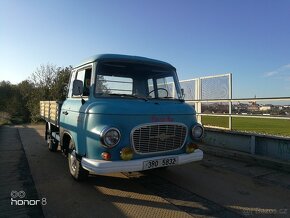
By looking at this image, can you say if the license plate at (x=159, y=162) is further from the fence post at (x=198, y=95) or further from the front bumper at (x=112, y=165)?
the fence post at (x=198, y=95)

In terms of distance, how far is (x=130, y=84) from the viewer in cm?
655

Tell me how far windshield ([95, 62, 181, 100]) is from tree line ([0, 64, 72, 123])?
64.3 feet

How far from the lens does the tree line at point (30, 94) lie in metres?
28.4

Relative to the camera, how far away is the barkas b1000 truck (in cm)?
502

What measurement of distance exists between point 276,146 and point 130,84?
406 centimetres

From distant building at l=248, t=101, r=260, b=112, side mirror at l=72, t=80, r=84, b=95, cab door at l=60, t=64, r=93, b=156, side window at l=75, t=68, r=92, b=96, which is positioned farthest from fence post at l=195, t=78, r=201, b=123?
side mirror at l=72, t=80, r=84, b=95

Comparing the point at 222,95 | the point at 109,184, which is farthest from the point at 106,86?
the point at 222,95

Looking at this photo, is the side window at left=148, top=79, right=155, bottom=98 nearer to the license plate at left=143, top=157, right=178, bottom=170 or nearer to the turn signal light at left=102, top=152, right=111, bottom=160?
the license plate at left=143, top=157, right=178, bottom=170

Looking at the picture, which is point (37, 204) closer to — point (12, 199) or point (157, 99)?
point (12, 199)

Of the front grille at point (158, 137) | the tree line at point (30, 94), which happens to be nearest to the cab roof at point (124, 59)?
the front grille at point (158, 137)

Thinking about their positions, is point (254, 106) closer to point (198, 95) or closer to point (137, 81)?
point (198, 95)

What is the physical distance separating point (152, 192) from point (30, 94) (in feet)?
104

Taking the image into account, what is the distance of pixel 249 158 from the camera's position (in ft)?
26.1

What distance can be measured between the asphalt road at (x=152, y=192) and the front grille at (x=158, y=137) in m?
0.83
